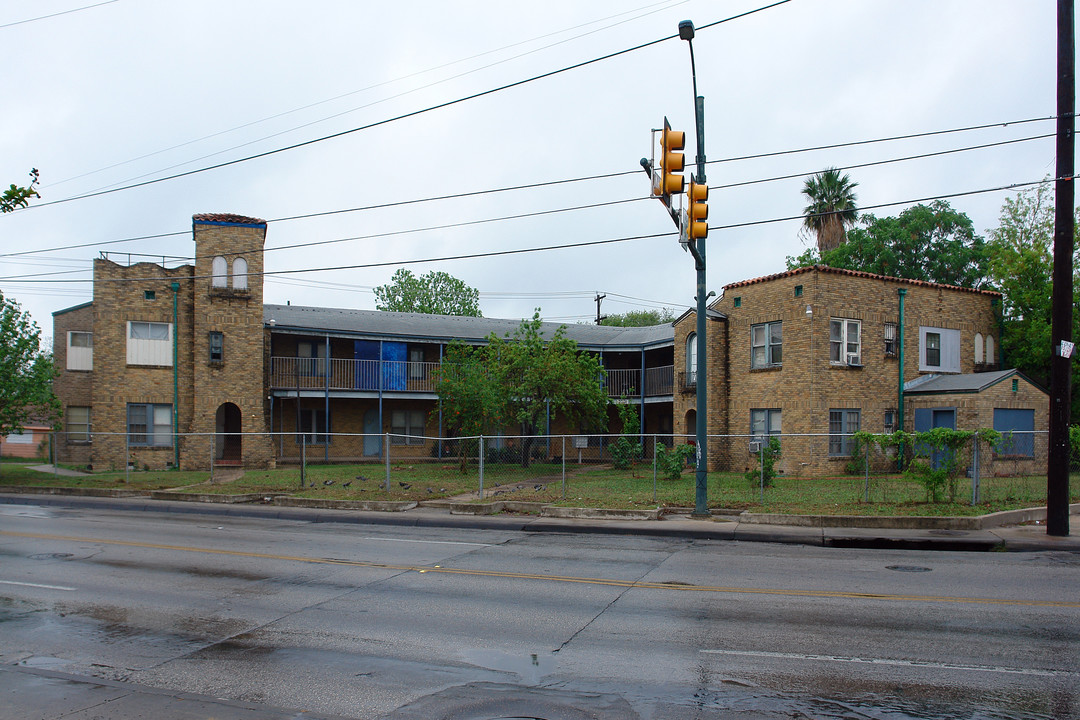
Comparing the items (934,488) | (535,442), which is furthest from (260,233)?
(934,488)

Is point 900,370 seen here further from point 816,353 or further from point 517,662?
point 517,662

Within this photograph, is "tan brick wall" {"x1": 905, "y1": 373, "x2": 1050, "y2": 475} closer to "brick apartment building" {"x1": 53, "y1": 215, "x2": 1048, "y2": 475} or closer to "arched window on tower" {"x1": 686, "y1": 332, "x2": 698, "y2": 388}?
"brick apartment building" {"x1": 53, "y1": 215, "x2": 1048, "y2": 475}

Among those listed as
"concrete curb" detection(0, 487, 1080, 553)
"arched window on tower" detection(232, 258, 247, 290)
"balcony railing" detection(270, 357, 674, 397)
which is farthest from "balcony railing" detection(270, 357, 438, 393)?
"concrete curb" detection(0, 487, 1080, 553)

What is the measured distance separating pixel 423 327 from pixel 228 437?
9485mm

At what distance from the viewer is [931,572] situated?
10.3 meters

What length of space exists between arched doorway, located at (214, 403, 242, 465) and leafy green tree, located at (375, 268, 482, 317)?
2250 centimetres

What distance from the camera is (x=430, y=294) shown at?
179 feet

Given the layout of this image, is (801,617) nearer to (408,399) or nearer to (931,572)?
(931,572)

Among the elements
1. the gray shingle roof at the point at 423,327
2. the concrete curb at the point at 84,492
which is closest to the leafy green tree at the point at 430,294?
the gray shingle roof at the point at 423,327

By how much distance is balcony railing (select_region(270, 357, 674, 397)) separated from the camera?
102 feet

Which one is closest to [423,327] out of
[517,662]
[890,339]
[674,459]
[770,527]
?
[674,459]

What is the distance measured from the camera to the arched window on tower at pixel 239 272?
29.2 m

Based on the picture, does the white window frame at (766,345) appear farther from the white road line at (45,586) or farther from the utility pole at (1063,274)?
the white road line at (45,586)

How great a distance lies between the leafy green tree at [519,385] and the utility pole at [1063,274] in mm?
14943
